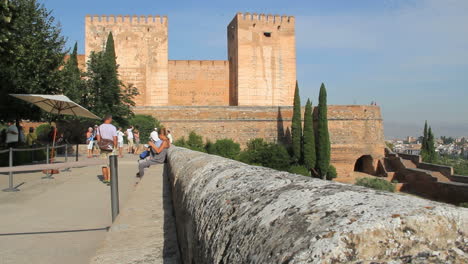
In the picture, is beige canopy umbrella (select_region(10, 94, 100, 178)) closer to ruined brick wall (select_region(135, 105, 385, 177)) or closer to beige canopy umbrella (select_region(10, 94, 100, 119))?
beige canopy umbrella (select_region(10, 94, 100, 119))

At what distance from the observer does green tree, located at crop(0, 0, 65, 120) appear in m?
11.3

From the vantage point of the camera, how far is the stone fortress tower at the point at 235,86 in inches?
1163

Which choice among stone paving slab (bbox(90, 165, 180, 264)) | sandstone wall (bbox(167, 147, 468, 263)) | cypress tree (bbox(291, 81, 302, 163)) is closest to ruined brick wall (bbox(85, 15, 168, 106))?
cypress tree (bbox(291, 81, 302, 163))

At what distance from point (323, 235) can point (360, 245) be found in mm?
71

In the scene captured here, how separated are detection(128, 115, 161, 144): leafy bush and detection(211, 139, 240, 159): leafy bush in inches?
162

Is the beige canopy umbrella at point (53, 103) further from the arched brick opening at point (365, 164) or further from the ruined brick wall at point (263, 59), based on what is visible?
the arched brick opening at point (365, 164)

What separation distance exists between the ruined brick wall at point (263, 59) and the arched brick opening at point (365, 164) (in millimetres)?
7105

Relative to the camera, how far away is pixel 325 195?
3.32 feet

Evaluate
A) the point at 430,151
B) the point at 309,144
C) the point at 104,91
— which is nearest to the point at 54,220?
the point at 104,91

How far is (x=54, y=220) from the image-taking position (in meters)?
4.95

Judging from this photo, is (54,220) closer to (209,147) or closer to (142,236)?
(142,236)

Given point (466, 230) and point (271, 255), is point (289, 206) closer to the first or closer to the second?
point (271, 255)

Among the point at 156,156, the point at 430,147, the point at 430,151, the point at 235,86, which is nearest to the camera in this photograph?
the point at 156,156

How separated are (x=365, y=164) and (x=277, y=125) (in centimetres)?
746
